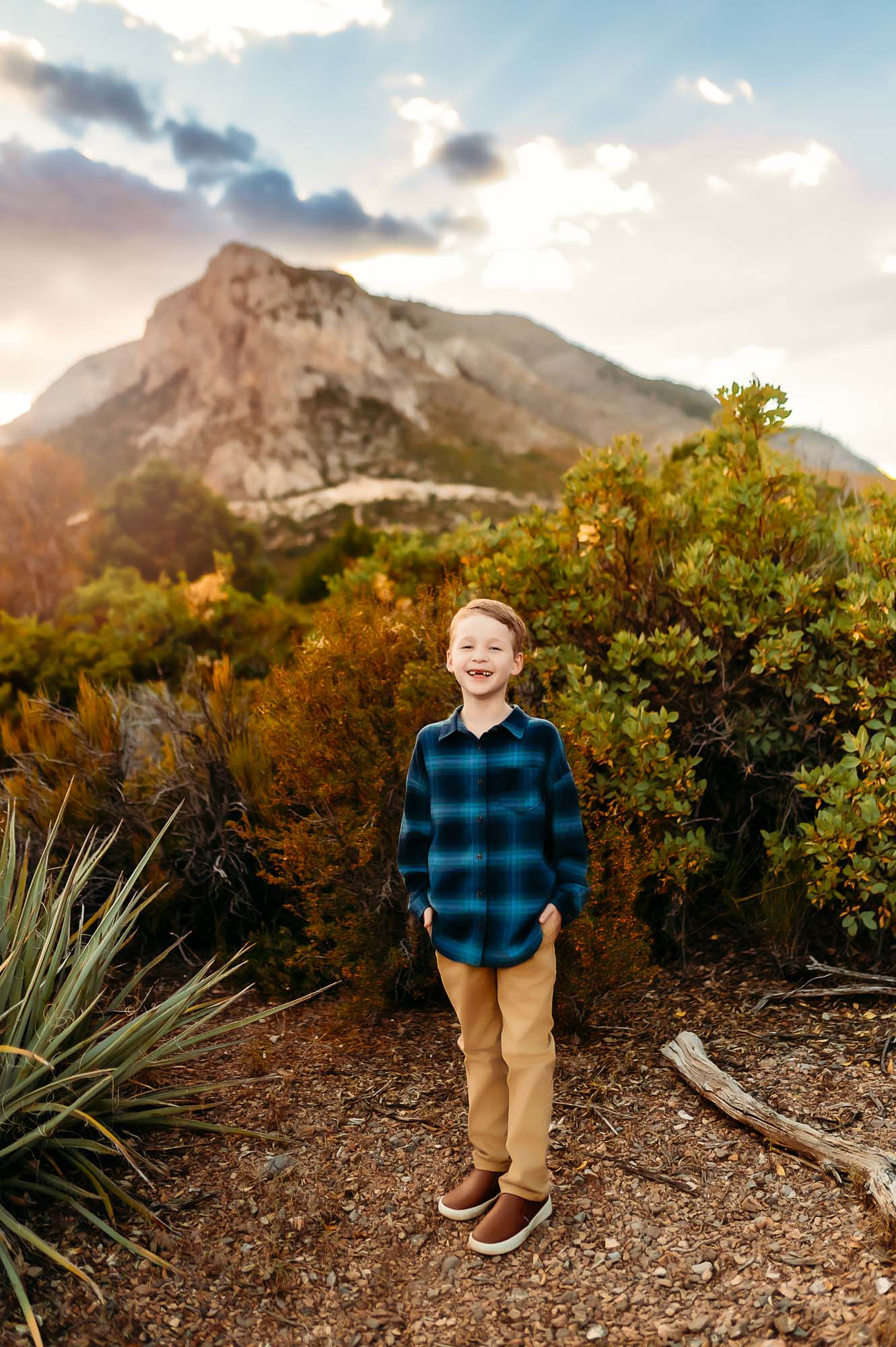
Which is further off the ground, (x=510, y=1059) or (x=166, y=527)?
(x=166, y=527)

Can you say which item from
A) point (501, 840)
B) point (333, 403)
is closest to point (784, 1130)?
point (501, 840)

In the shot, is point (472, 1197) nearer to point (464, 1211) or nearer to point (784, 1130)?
point (464, 1211)

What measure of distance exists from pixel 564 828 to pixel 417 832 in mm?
441

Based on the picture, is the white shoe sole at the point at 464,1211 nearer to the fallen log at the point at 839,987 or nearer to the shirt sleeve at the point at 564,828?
the shirt sleeve at the point at 564,828

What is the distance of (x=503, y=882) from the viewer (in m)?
2.63

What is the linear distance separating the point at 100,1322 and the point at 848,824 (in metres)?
2.94

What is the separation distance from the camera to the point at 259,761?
15.3ft

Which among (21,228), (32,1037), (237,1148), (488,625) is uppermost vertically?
(21,228)

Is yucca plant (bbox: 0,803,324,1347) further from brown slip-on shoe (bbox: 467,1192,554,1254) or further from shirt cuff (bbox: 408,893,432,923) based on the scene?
brown slip-on shoe (bbox: 467,1192,554,1254)

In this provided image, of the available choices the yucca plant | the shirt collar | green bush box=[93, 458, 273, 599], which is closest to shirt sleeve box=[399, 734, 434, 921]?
the shirt collar

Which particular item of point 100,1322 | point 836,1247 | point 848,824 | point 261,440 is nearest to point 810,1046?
point 848,824

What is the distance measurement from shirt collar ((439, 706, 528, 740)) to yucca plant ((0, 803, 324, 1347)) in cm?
94

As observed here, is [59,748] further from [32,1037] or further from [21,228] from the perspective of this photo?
[21,228]

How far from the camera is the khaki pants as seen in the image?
2.62 m
